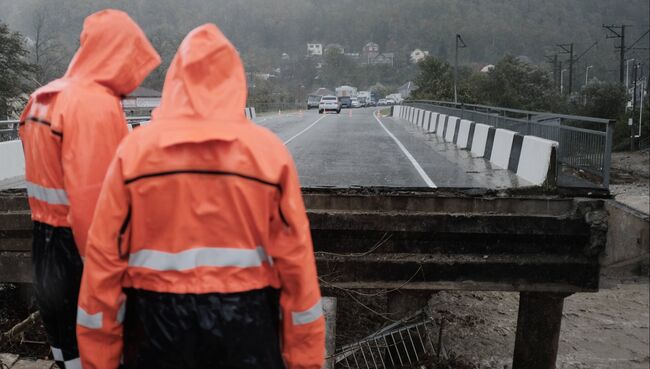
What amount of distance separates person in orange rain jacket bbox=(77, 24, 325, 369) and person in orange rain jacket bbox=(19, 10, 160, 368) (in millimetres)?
501

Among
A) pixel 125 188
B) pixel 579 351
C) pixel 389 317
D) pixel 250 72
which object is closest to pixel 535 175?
pixel 579 351

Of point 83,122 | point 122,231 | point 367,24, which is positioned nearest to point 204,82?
point 122,231

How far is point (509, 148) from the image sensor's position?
10.0 metres

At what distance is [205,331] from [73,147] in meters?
1.08

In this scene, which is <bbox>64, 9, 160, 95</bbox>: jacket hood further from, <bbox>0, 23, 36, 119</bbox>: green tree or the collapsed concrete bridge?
<bbox>0, 23, 36, 119</bbox>: green tree

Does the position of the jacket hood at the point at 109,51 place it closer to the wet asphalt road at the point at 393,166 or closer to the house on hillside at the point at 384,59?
the wet asphalt road at the point at 393,166

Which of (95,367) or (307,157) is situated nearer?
(95,367)

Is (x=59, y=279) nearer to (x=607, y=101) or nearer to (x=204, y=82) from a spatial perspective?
(x=204, y=82)

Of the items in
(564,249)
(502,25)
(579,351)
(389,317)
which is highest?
(502,25)

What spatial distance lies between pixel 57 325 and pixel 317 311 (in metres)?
1.39

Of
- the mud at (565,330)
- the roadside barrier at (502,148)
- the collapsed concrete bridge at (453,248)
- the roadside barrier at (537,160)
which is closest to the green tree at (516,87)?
the roadside barrier at (502,148)

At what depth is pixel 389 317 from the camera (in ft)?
20.1

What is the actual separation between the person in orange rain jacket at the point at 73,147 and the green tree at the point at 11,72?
2495 centimetres

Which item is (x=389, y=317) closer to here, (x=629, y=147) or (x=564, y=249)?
(x=564, y=249)
